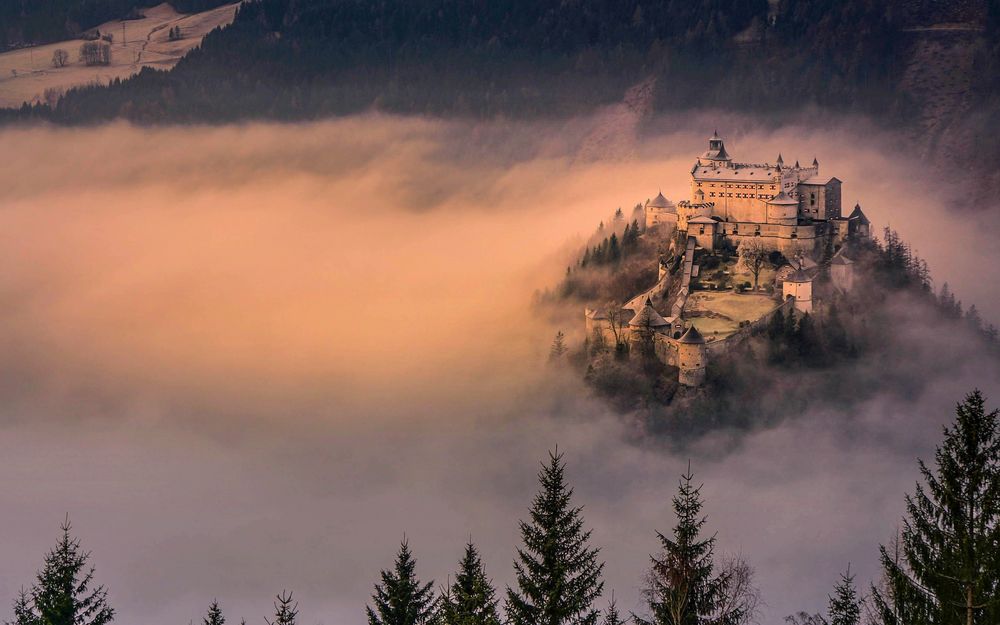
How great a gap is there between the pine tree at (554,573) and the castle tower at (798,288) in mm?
82384

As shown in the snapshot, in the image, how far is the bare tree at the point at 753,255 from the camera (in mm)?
137125

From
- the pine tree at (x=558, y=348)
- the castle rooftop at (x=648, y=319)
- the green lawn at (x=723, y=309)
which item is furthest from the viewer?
the pine tree at (x=558, y=348)

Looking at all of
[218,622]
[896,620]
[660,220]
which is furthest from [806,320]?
[896,620]

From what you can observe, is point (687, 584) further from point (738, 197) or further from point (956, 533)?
point (738, 197)

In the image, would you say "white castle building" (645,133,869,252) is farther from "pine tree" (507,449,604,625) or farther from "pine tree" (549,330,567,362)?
"pine tree" (507,449,604,625)

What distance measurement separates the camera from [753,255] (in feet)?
452

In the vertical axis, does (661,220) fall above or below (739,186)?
below

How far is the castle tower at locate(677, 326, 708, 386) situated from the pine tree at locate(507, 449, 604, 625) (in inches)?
3013

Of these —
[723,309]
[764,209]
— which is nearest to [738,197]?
[764,209]

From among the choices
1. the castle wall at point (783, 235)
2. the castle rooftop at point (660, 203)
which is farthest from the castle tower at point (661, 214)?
the castle wall at point (783, 235)

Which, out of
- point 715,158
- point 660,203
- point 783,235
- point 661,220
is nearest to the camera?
point 783,235

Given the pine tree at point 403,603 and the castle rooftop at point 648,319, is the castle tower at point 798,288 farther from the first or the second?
the pine tree at point 403,603

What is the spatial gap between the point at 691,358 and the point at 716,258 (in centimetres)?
1054

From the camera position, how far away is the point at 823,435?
479 ft
